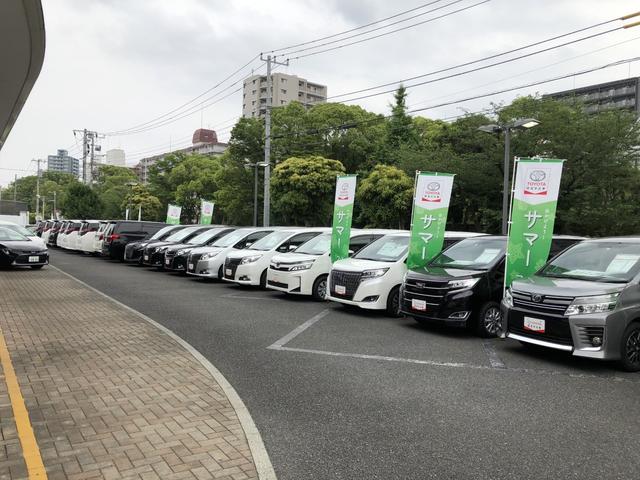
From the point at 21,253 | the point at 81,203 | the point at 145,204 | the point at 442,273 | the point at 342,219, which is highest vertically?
the point at 145,204

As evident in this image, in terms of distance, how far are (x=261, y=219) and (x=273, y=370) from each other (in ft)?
136

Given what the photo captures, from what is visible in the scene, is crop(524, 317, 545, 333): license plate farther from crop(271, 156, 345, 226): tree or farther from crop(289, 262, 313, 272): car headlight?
crop(271, 156, 345, 226): tree

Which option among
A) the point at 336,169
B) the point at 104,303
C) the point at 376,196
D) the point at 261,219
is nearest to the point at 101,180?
the point at 261,219

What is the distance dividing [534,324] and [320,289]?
19.7 feet

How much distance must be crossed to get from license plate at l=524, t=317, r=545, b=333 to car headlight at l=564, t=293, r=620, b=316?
1.23 feet

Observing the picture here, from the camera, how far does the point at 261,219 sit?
156 ft

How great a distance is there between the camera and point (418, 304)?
8922 mm

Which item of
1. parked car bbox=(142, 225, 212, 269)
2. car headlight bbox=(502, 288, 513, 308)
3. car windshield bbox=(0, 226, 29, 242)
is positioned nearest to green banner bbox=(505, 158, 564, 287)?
car headlight bbox=(502, 288, 513, 308)

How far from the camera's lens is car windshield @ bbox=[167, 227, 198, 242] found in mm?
19569

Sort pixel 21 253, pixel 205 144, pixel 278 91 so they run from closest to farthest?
1. pixel 21 253
2. pixel 278 91
3. pixel 205 144

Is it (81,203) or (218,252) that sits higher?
(81,203)

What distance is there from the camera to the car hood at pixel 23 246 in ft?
57.6

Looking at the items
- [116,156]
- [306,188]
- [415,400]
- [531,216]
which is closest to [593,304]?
[415,400]

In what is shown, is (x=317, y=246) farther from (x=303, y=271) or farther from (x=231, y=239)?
Result: (x=231, y=239)
